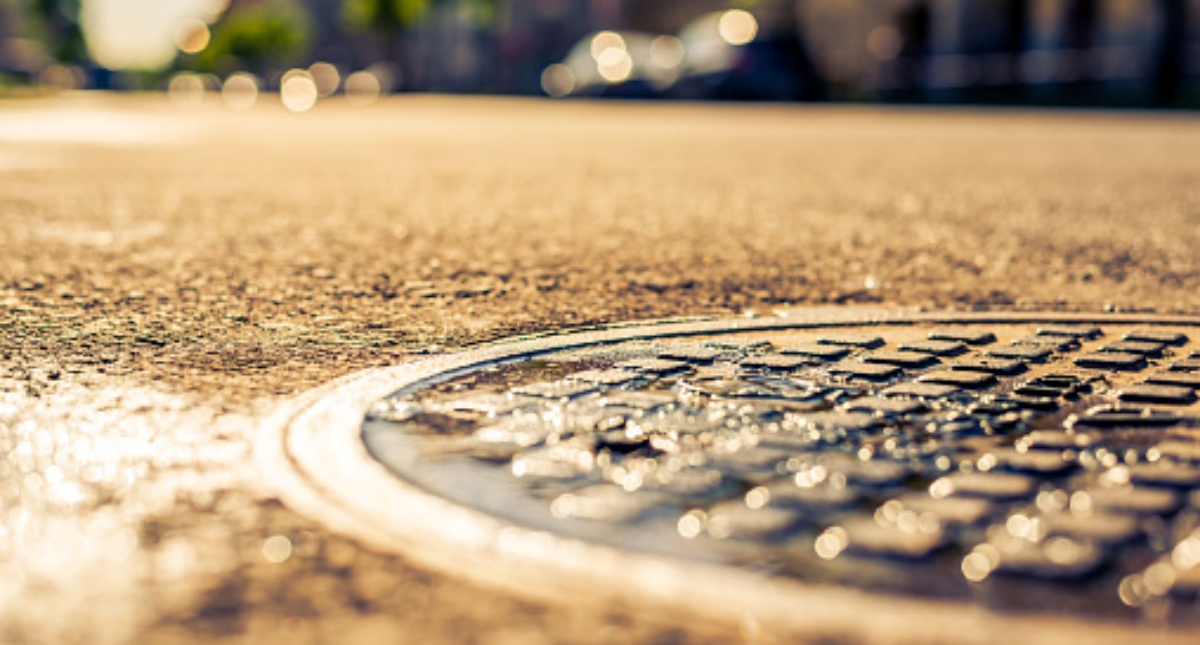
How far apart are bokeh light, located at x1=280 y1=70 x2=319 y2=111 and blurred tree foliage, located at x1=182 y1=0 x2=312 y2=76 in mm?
26756

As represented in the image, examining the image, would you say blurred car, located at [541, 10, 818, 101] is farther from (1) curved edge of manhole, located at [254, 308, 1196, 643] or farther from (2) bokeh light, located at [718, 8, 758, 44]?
(1) curved edge of manhole, located at [254, 308, 1196, 643]

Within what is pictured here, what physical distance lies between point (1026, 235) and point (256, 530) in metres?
4.75

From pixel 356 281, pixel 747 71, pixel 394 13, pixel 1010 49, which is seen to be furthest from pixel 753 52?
pixel 394 13

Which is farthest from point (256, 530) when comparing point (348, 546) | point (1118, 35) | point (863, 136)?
point (1118, 35)

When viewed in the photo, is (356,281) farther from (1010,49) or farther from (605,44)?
(1010,49)

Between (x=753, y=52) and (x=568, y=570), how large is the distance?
83.8ft

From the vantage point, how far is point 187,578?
1.96 m

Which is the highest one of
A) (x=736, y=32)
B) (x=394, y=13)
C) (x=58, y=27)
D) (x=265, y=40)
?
(x=736, y=32)

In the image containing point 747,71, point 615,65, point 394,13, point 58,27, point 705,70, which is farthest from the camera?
point 58,27

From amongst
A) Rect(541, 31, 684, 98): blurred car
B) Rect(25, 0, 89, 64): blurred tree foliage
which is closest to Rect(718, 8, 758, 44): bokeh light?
Rect(541, 31, 684, 98): blurred car

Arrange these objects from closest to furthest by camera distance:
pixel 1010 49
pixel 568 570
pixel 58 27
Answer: pixel 568 570 → pixel 1010 49 → pixel 58 27

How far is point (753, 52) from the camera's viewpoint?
26938mm

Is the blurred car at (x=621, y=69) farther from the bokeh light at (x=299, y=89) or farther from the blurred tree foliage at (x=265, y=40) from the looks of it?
the blurred tree foliage at (x=265, y=40)

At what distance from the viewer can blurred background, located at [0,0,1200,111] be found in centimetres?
2681
